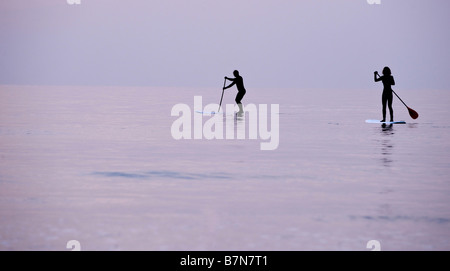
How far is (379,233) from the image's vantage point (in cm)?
800

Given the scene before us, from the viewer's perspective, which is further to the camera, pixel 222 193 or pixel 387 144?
pixel 387 144

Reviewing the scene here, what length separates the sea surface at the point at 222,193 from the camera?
25.5ft

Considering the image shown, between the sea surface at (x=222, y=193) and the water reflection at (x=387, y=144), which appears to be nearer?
the sea surface at (x=222, y=193)

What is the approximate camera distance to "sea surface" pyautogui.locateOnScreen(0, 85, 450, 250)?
7781mm

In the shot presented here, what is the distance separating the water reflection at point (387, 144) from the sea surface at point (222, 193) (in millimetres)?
38

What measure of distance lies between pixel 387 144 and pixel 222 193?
8.26 metres

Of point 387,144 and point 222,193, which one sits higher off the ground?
point 387,144

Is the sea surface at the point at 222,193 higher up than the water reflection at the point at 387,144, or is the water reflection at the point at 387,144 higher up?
the water reflection at the point at 387,144

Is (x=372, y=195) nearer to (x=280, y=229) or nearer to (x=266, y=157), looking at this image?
(x=280, y=229)

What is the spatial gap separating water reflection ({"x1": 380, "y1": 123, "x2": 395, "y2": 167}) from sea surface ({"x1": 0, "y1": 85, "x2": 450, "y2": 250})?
0.12 feet

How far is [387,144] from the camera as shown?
17.8 m
